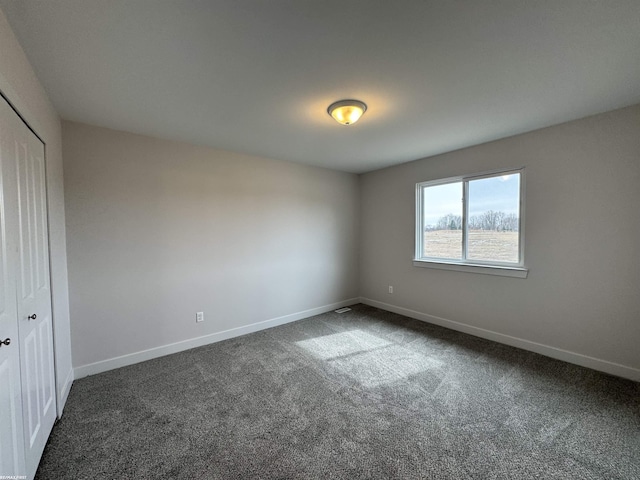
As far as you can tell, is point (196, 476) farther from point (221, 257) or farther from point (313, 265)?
point (313, 265)

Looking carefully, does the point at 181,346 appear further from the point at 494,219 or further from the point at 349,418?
the point at 494,219

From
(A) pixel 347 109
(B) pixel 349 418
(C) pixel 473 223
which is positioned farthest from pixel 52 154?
(C) pixel 473 223

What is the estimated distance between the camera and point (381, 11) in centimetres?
131

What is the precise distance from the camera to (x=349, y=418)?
1961mm

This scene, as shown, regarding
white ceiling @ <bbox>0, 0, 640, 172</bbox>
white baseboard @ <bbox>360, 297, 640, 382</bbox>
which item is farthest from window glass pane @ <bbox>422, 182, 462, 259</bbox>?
white ceiling @ <bbox>0, 0, 640, 172</bbox>

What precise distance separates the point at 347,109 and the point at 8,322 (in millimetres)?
2457

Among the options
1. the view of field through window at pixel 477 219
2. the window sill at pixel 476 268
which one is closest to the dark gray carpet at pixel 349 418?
the window sill at pixel 476 268

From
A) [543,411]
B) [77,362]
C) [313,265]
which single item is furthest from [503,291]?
[77,362]

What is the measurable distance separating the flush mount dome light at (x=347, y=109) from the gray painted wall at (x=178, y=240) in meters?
1.76

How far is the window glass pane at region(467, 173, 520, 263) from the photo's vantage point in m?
3.15

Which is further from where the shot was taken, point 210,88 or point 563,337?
point 563,337

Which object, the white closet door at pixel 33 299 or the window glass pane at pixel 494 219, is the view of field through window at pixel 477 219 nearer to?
the window glass pane at pixel 494 219

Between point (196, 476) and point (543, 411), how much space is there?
8.06 feet

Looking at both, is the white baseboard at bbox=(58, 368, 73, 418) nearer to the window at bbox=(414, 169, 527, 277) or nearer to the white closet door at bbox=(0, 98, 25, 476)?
the white closet door at bbox=(0, 98, 25, 476)
